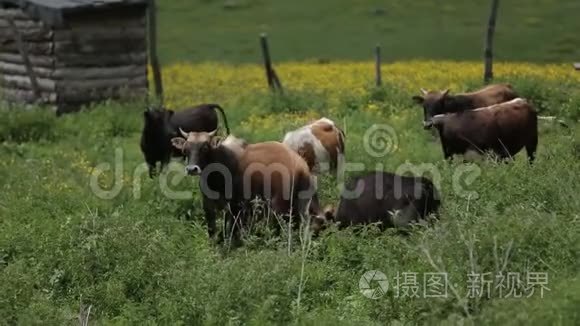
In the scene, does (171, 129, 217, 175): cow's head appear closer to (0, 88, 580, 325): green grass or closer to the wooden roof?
(0, 88, 580, 325): green grass

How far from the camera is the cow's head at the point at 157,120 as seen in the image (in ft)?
49.9

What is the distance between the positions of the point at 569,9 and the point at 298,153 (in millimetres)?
28097

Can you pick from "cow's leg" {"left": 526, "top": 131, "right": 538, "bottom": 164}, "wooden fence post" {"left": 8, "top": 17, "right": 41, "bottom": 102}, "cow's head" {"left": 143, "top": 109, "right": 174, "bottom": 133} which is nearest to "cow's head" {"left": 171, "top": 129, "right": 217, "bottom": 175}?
"cow's head" {"left": 143, "top": 109, "right": 174, "bottom": 133}

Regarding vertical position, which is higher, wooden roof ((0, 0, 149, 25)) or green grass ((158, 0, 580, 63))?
wooden roof ((0, 0, 149, 25))

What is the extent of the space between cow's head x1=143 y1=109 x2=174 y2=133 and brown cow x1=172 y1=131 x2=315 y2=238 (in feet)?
13.3

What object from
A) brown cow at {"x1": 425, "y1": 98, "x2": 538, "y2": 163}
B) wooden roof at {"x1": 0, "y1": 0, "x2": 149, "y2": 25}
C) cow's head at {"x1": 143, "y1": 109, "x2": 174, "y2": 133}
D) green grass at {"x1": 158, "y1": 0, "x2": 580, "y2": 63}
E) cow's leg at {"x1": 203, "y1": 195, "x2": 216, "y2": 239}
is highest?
wooden roof at {"x1": 0, "y1": 0, "x2": 149, "y2": 25}

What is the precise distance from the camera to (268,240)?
9.48 meters

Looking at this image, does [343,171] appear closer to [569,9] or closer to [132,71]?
[132,71]

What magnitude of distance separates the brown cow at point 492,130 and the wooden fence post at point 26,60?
1081 centimetres

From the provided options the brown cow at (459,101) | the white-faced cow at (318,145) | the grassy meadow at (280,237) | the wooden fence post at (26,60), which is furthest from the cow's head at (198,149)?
the wooden fence post at (26,60)

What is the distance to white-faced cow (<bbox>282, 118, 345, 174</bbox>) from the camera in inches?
494

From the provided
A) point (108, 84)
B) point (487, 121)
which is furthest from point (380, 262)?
point (108, 84)

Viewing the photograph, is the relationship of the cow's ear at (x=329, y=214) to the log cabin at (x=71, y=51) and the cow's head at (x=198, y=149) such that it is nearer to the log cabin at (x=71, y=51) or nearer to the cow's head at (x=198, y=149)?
the cow's head at (x=198, y=149)

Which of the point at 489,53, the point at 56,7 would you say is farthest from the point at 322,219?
the point at 56,7
